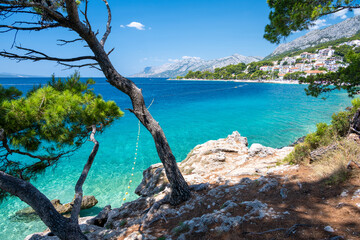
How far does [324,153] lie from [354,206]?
2.60 meters

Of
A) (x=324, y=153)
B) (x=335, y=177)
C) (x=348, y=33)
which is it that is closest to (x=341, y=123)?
(x=324, y=153)

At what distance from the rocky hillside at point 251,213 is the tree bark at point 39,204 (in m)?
1.27

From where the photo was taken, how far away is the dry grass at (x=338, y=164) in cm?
388

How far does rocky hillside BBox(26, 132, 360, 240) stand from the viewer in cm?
261

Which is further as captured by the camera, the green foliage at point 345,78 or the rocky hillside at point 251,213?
the green foliage at point 345,78

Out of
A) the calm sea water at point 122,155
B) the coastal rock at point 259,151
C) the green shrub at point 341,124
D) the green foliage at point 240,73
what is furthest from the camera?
the green foliage at point 240,73

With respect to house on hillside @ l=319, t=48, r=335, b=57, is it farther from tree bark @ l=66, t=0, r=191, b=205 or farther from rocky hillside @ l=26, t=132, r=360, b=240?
tree bark @ l=66, t=0, r=191, b=205

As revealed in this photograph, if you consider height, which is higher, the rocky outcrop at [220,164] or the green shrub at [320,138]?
the green shrub at [320,138]

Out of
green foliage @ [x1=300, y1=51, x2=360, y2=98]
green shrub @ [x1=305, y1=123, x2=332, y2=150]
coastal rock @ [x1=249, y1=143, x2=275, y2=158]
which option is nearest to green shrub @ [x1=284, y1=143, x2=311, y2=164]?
green shrub @ [x1=305, y1=123, x2=332, y2=150]

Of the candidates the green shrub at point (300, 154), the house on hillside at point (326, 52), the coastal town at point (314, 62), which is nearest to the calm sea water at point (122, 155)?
the green shrub at point (300, 154)

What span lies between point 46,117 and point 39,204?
6.94 feet

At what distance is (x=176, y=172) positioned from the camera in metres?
4.71

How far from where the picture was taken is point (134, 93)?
440cm

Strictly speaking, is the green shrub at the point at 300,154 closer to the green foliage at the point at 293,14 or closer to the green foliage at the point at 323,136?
the green foliage at the point at 323,136
